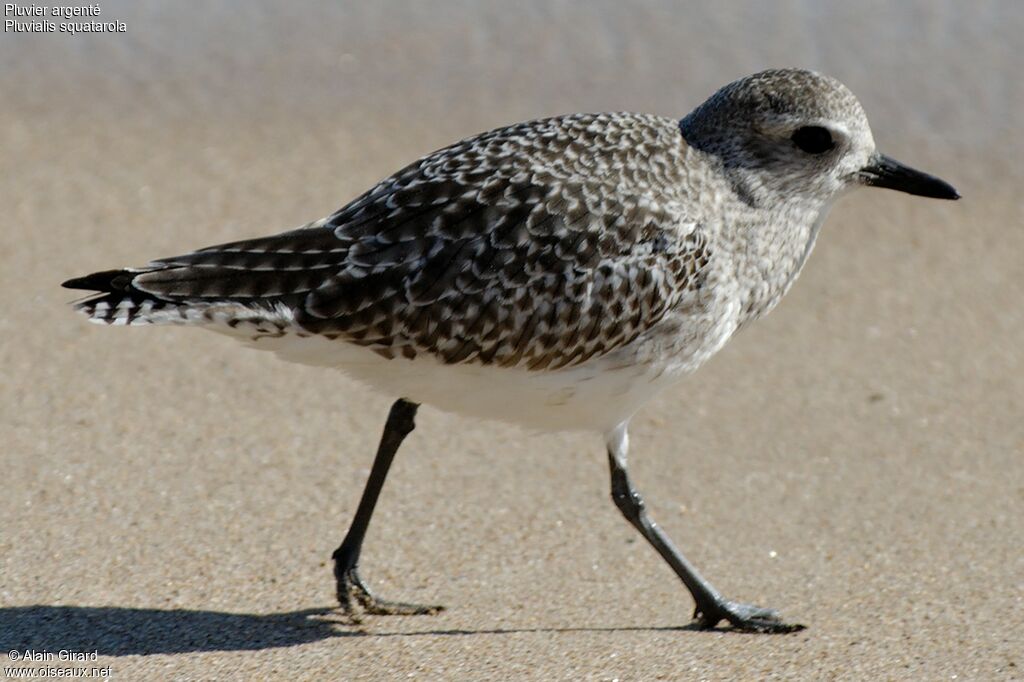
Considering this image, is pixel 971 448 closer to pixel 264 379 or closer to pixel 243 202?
pixel 264 379

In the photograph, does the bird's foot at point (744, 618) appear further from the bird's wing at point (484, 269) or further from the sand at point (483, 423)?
the bird's wing at point (484, 269)

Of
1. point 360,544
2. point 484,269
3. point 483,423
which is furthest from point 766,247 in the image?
point 483,423

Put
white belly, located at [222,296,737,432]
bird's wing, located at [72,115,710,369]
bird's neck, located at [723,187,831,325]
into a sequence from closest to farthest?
bird's wing, located at [72,115,710,369] < white belly, located at [222,296,737,432] < bird's neck, located at [723,187,831,325]

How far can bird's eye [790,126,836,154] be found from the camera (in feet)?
20.2

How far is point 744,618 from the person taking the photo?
6.14m

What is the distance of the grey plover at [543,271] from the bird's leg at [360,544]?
0.01m

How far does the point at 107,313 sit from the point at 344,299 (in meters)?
0.81

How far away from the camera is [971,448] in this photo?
25.6 ft

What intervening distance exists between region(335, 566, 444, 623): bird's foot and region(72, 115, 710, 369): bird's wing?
1021 millimetres

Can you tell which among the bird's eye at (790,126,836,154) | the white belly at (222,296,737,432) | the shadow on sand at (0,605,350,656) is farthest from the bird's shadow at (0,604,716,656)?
the bird's eye at (790,126,836,154)

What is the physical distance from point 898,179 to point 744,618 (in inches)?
72.9

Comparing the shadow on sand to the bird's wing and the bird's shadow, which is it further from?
the bird's wing

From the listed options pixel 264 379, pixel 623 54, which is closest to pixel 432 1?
pixel 623 54

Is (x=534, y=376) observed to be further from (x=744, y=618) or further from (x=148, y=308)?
(x=148, y=308)
